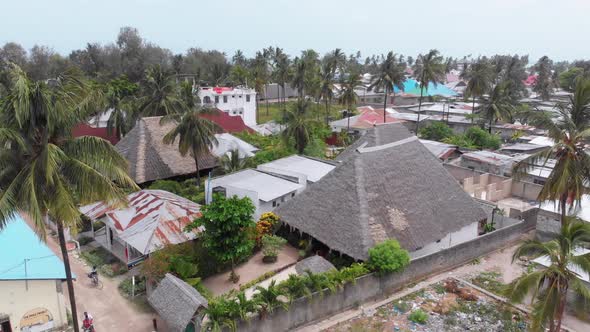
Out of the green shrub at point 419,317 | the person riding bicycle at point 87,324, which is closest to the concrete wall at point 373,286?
the green shrub at point 419,317

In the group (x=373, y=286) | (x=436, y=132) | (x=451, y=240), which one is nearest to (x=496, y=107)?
(x=436, y=132)

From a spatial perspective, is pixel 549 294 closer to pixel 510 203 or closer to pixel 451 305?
pixel 451 305

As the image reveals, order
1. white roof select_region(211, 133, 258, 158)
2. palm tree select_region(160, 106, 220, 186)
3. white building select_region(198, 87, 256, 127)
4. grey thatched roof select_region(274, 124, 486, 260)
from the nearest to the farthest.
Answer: grey thatched roof select_region(274, 124, 486, 260) → palm tree select_region(160, 106, 220, 186) → white roof select_region(211, 133, 258, 158) → white building select_region(198, 87, 256, 127)

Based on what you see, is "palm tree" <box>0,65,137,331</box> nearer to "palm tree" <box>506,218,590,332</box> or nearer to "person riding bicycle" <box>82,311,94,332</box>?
"person riding bicycle" <box>82,311,94,332</box>

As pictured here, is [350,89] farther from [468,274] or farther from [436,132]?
[468,274]

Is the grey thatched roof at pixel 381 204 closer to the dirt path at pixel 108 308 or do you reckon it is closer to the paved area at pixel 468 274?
the paved area at pixel 468 274

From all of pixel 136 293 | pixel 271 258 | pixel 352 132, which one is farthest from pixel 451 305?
pixel 352 132

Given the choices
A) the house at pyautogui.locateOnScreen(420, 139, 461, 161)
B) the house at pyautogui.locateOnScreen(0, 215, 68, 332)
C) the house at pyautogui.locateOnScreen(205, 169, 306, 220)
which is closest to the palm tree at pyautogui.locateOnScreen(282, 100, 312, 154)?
the house at pyautogui.locateOnScreen(205, 169, 306, 220)
